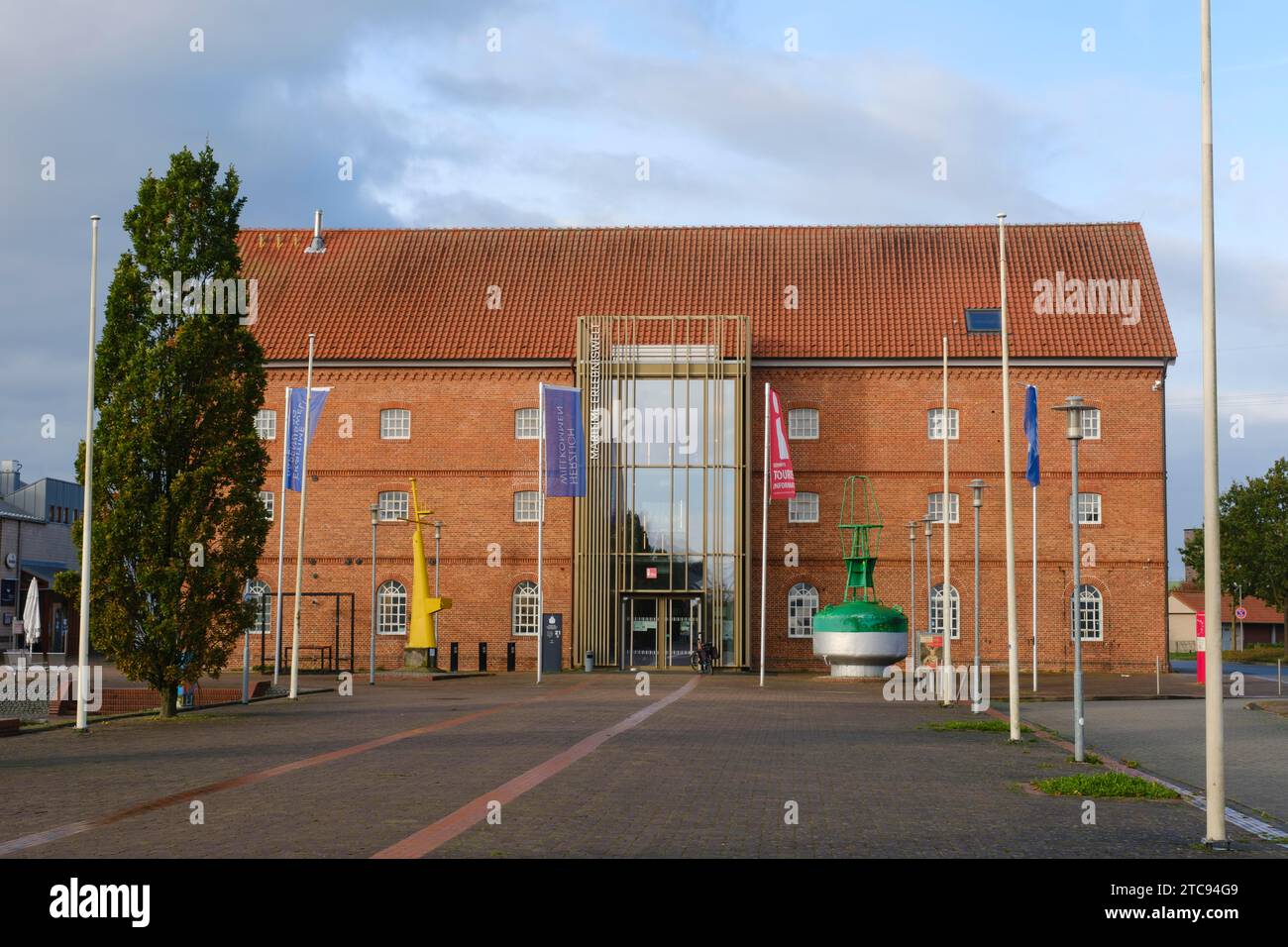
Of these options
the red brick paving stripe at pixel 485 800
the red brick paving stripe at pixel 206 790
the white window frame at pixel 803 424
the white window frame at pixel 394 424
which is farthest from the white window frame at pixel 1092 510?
the red brick paving stripe at pixel 206 790

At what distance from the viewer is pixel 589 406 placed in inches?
1991

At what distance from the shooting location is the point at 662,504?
164ft

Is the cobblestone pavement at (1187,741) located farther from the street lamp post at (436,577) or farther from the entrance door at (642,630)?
the street lamp post at (436,577)

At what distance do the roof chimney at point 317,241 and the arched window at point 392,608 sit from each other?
47.2 ft

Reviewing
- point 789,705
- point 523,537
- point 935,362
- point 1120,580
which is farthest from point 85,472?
point 1120,580

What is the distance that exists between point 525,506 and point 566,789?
3675 centimetres

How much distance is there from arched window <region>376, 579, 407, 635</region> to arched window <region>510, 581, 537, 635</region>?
156 inches

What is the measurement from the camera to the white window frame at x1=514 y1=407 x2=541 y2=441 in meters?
51.6

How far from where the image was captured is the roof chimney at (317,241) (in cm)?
5709

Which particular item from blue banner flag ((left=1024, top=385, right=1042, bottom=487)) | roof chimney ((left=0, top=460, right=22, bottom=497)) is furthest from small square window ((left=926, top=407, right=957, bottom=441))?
roof chimney ((left=0, top=460, right=22, bottom=497))

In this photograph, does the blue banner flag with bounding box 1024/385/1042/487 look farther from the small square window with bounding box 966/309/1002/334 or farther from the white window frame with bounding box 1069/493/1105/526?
the small square window with bounding box 966/309/1002/334

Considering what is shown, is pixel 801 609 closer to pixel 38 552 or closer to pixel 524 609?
pixel 524 609
